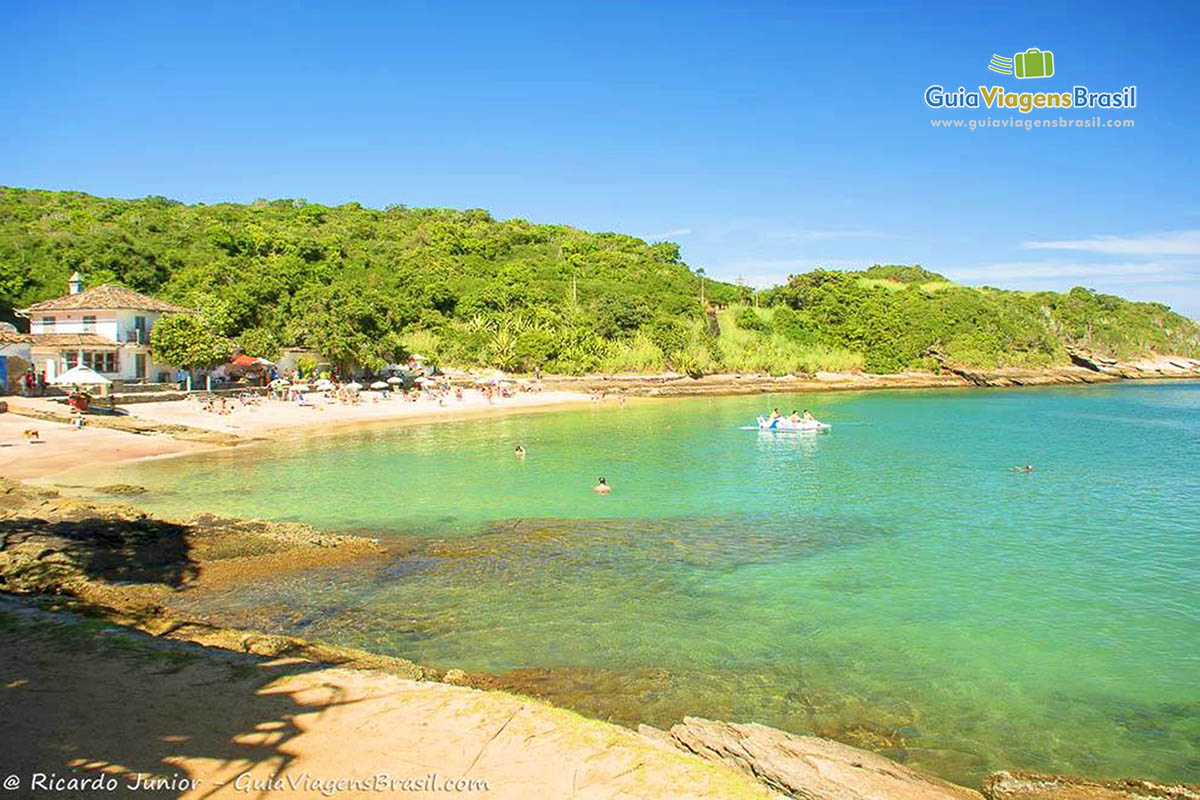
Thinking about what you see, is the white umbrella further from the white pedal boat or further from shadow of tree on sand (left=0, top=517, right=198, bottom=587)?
the white pedal boat

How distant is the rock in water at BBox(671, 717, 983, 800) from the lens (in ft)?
18.9

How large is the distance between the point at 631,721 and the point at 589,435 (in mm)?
27973

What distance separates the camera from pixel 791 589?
42.3 feet

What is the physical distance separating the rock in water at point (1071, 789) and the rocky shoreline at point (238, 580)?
16mm

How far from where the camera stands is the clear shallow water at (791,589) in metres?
8.55

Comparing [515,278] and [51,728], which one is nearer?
[51,728]

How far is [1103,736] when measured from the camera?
26.7ft

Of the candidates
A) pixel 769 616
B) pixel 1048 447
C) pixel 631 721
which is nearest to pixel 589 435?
pixel 1048 447

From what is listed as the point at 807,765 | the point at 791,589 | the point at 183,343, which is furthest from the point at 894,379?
the point at 807,765

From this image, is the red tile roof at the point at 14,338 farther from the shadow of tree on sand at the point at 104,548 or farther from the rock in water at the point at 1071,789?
the rock in water at the point at 1071,789

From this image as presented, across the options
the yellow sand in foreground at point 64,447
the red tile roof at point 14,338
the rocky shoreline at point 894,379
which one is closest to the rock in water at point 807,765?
the yellow sand in foreground at point 64,447

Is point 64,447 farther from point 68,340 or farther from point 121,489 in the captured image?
point 68,340

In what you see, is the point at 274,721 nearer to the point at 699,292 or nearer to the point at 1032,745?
the point at 1032,745

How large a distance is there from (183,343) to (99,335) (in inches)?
195
